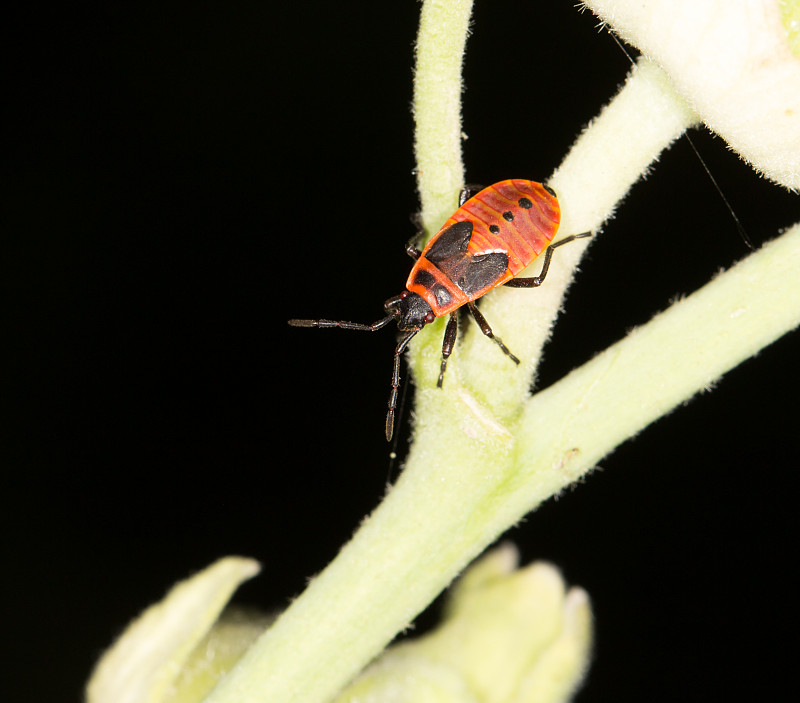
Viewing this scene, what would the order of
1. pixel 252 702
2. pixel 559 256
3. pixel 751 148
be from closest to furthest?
pixel 751 148, pixel 252 702, pixel 559 256

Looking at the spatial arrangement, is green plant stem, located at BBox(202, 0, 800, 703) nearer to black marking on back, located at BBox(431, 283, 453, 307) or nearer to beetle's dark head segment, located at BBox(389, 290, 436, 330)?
black marking on back, located at BBox(431, 283, 453, 307)

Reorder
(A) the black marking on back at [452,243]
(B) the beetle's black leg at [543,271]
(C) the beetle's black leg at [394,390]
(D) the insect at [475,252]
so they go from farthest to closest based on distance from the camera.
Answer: (C) the beetle's black leg at [394,390] → (A) the black marking on back at [452,243] → (D) the insect at [475,252] → (B) the beetle's black leg at [543,271]

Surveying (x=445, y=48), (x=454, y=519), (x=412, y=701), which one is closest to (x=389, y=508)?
(x=454, y=519)

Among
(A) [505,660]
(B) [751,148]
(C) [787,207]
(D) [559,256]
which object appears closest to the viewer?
(B) [751,148]

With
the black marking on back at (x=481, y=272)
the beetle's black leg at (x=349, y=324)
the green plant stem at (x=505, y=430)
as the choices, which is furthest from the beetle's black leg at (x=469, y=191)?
the green plant stem at (x=505, y=430)

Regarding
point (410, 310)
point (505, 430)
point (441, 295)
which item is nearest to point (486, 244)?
point (441, 295)

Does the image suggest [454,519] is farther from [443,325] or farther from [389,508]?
[443,325]

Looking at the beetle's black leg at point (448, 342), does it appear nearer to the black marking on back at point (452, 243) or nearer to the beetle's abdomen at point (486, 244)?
the beetle's abdomen at point (486, 244)
